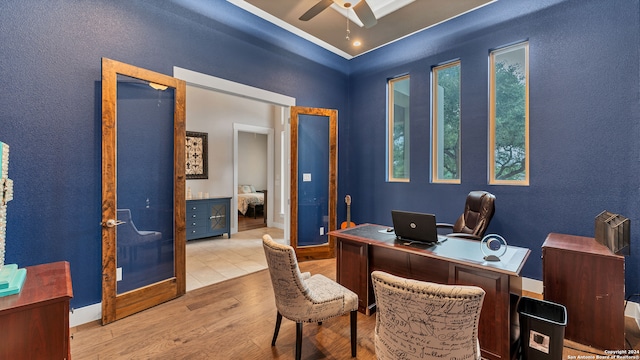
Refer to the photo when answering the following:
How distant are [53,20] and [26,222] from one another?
1.64m

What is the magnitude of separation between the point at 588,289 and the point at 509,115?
2.04 meters

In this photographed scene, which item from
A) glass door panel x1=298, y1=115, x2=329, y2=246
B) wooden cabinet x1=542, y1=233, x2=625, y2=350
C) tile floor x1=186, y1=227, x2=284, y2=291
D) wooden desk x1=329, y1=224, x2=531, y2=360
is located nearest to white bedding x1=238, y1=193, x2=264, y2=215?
tile floor x1=186, y1=227, x2=284, y2=291

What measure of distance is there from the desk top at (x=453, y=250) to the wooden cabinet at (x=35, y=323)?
1.93 m

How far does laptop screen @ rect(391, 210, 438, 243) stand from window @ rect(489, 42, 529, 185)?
1.81 meters

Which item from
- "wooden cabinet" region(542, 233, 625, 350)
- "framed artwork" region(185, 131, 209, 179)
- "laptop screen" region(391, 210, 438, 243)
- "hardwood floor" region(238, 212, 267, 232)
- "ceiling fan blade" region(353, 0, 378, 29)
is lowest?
"hardwood floor" region(238, 212, 267, 232)

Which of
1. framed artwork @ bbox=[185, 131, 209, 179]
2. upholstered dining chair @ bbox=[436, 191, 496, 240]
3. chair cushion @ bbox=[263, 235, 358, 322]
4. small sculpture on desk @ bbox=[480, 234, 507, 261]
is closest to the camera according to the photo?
chair cushion @ bbox=[263, 235, 358, 322]

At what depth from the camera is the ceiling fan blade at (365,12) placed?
2.63 m

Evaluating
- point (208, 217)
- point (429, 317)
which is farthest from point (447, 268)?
point (208, 217)

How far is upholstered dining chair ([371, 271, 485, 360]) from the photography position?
1.17m

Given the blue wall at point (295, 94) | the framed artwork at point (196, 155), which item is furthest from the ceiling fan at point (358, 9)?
the framed artwork at point (196, 155)

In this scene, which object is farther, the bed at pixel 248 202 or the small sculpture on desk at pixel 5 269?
the bed at pixel 248 202

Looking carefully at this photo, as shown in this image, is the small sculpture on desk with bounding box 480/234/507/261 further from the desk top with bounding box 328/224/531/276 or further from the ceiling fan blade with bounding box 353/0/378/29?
the ceiling fan blade with bounding box 353/0/378/29

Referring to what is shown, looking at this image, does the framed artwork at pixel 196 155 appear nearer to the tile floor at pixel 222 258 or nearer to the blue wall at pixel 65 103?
the tile floor at pixel 222 258

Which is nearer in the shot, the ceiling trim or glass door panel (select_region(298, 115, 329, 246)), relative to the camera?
the ceiling trim
